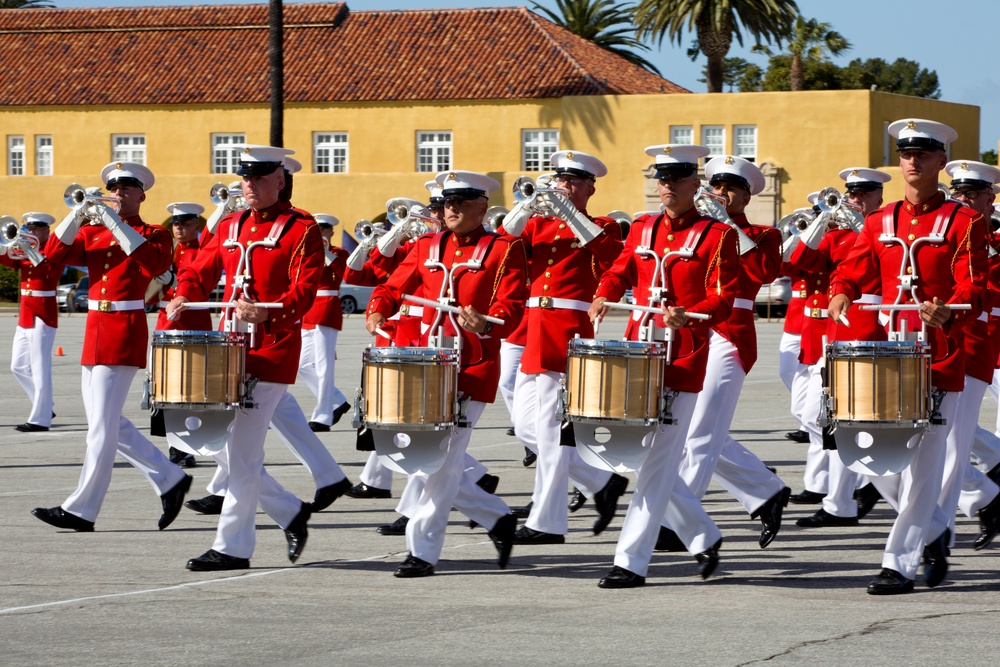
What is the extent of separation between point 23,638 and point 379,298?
2.97m

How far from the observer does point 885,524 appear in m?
10.8

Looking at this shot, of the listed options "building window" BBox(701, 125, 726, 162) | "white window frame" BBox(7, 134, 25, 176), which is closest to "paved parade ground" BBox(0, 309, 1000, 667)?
"building window" BBox(701, 125, 726, 162)

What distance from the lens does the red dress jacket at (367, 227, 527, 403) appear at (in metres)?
8.92

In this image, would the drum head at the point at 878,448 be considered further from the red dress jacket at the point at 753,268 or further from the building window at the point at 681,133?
the building window at the point at 681,133

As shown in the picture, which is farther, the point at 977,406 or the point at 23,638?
the point at 977,406

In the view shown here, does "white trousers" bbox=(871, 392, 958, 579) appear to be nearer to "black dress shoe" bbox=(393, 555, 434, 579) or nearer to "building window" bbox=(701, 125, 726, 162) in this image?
"black dress shoe" bbox=(393, 555, 434, 579)

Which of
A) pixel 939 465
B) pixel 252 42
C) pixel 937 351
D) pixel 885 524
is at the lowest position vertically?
pixel 885 524

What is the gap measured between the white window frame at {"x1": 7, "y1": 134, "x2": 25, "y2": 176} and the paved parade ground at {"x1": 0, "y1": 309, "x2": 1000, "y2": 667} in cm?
4914

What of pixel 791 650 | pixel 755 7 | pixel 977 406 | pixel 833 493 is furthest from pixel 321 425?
pixel 755 7

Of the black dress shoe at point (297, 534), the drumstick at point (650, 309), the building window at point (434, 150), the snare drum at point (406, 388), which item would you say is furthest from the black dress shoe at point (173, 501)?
the building window at point (434, 150)

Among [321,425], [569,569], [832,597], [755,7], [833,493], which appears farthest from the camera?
[755,7]

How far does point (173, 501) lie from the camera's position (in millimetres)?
10391

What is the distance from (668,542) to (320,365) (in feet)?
21.9

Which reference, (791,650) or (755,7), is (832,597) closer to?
(791,650)
